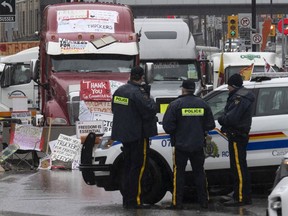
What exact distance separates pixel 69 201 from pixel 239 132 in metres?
2.77

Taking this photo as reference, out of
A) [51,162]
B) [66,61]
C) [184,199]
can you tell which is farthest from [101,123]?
[184,199]

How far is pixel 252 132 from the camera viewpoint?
12.8m

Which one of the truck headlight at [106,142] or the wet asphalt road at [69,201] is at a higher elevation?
the truck headlight at [106,142]

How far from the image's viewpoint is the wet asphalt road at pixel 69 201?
12.0 meters

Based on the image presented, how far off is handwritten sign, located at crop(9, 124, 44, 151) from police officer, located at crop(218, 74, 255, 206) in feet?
22.4

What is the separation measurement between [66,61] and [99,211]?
8885 mm

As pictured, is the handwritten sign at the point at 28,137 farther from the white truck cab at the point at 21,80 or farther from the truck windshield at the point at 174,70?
the white truck cab at the point at 21,80

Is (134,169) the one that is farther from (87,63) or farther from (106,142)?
(87,63)

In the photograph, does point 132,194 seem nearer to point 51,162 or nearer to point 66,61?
point 51,162

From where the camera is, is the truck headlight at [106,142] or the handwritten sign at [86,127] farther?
the handwritten sign at [86,127]

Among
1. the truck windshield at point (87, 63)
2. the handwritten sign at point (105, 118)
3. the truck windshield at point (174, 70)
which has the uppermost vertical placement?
the truck windshield at point (87, 63)

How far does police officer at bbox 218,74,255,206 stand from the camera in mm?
12295

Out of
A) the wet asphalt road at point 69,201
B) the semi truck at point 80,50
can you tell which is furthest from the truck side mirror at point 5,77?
the wet asphalt road at point 69,201

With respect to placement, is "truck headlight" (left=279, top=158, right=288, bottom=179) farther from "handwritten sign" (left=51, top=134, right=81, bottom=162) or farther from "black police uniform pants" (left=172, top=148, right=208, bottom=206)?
"handwritten sign" (left=51, top=134, right=81, bottom=162)
